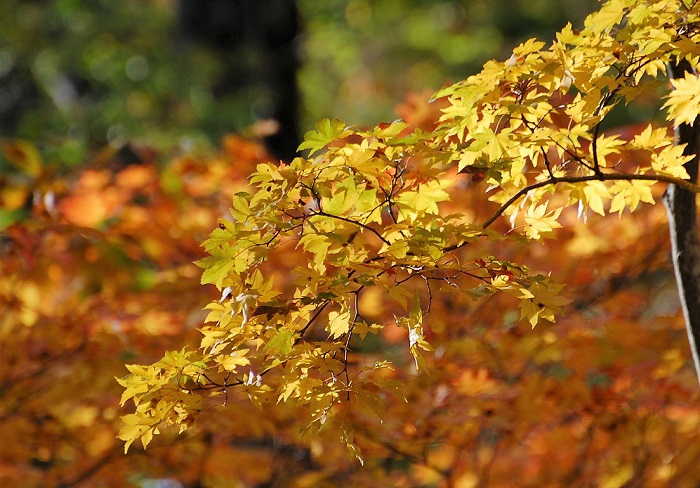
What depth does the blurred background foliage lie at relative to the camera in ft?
21.3

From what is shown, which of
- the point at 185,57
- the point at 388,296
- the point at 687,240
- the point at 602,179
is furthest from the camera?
the point at 185,57

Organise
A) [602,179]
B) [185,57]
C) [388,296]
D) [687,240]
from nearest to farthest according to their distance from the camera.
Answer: [602,179] < [687,240] < [388,296] < [185,57]

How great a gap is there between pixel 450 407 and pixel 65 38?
7078 mm

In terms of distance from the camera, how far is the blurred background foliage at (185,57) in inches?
256

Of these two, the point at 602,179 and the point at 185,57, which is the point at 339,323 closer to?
the point at 602,179

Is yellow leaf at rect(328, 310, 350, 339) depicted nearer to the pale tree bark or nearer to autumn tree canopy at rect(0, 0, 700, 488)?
autumn tree canopy at rect(0, 0, 700, 488)

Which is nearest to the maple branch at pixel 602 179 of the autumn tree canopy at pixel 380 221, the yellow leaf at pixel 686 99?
the autumn tree canopy at pixel 380 221

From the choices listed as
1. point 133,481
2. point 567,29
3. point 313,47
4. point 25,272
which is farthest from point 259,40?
point 313,47

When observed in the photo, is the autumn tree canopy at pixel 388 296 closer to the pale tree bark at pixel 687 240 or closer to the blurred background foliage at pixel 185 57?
the pale tree bark at pixel 687 240

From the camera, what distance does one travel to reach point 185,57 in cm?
674

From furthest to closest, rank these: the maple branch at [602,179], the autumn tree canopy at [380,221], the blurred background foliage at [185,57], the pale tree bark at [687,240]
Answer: the blurred background foliage at [185,57], the pale tree bark at [687,240], the maple branch at [602,179], the autumn tree canopy at [380,221]

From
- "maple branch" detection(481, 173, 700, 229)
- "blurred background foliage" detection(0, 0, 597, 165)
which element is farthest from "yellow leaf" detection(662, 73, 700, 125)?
"blurred background foliage" detection(0, 0, 597, 165)

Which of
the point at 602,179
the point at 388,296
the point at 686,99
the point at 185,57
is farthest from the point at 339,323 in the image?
the point at 185,57

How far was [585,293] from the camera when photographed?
12.9 feet
